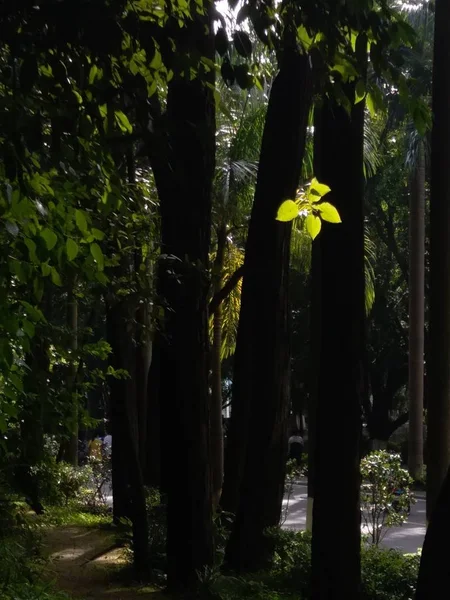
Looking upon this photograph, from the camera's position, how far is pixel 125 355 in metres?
10.8

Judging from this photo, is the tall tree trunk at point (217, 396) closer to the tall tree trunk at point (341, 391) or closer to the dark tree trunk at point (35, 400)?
the tall tree trunk at point (341, 391)

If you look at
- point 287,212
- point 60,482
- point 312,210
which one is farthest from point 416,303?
point 287,212

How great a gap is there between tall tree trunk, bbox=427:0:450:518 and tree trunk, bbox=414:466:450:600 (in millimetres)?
4064

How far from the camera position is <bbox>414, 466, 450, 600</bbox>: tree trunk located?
5441 millimetres

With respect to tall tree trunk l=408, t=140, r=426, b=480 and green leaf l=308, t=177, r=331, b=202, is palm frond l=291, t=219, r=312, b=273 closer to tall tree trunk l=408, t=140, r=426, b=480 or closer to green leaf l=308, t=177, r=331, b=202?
tall tree trunk l=408, t=140, r=426, b=480

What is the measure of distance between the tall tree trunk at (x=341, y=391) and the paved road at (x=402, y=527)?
800 centimetres

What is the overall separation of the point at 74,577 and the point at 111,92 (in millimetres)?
7542

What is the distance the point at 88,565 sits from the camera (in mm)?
11781

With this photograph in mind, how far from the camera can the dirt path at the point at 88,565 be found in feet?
32.8

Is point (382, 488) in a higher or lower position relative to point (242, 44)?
lower

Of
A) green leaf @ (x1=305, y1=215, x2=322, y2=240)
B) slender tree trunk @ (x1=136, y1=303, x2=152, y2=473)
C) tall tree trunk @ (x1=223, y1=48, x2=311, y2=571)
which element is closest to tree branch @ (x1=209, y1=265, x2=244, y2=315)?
slender tree trunk @ (x1=136, y1=303, x2=152, y2=473)

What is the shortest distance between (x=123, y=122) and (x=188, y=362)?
4103 millimetres

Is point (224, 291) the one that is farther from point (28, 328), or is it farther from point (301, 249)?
point (28, 328)

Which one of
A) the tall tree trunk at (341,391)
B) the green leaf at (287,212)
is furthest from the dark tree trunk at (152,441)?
the green leaf at (287,212)
